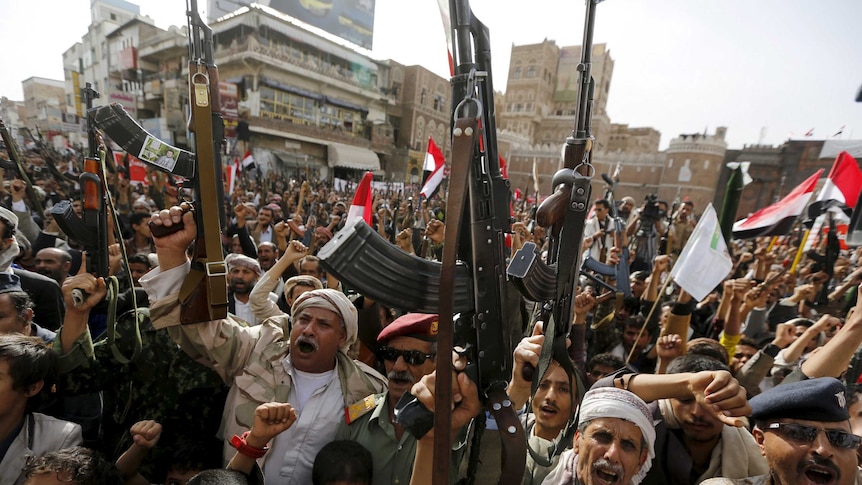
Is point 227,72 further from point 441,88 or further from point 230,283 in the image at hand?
point 230,283

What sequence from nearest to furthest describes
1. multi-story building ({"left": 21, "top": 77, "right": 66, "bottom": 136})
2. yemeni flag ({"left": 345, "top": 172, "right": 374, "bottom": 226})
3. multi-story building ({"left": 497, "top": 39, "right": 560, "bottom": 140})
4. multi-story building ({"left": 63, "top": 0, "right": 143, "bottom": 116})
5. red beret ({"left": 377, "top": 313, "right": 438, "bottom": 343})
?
1. red beret ({"left": 377, "top": 313, "right": 438, "bottom": 343})
2. yemeni flag ({"left": 345, "top": 172, "right": 374, "bottom": 226})
3. multi-story building ({"left": 63, "top": 0, "right": 143, "bottom": 116})
4. multi-story building ({"left": 21, "top": 77, "right": 66, "bottom": 136})
5. multi-story building ({"left": 497, "top": 39, "right": 560, "bottom": 140})

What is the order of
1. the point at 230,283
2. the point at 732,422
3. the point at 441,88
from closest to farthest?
1. the point at 732,422
2. the point at 230,283
3. the point at 441,88

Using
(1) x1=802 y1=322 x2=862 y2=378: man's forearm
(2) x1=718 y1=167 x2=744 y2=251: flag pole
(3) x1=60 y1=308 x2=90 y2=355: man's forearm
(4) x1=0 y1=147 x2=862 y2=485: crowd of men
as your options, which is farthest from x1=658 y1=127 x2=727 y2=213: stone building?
(3) x1=60 y1=308 x2=90 y2=355: man's forearm

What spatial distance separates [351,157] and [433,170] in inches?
1062

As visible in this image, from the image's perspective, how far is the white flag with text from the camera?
3.12 metres

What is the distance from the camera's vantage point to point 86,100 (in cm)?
308

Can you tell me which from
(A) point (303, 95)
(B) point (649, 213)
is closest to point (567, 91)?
(A) point (303, 95)

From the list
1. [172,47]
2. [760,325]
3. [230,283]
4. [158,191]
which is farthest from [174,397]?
[172,47]

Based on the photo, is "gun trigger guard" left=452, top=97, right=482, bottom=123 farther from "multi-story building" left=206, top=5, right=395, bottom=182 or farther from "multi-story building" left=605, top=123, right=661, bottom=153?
"multi-story building" left=605, top=123, right=661, bottom=153

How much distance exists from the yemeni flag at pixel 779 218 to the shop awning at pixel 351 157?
2925 cm

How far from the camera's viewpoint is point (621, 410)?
1.72m

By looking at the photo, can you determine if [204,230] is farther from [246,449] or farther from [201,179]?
[246,449]

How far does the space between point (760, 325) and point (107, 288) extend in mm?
5421

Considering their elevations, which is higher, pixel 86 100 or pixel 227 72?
pixel 227 72
